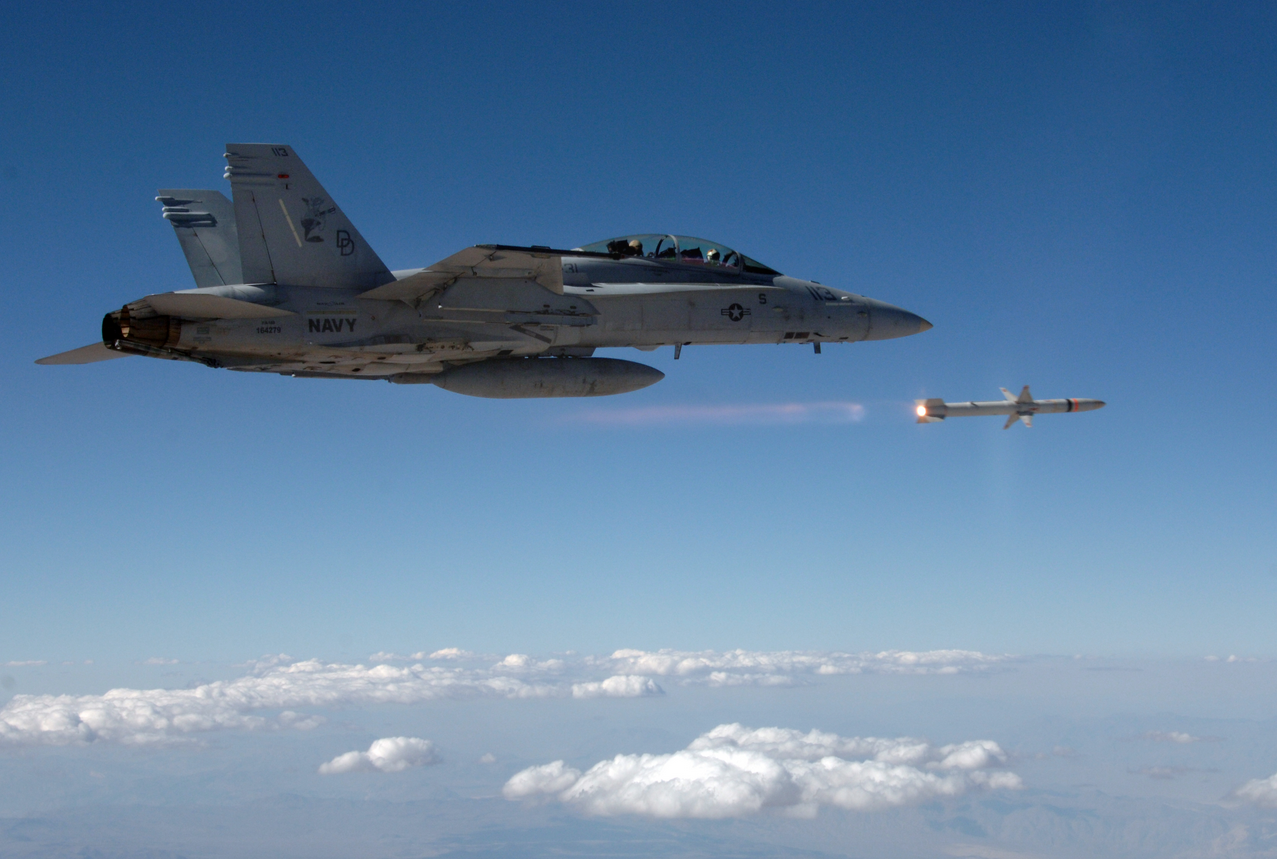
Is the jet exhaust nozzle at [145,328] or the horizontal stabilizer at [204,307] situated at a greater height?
the horizontal stabilizer at [204,307]

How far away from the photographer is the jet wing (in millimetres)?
18125

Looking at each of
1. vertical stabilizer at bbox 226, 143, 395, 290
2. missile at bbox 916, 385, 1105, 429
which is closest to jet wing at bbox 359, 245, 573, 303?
vertical stabilizer at bbox 226, 143, 395, 290

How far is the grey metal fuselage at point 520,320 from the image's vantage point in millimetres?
18312

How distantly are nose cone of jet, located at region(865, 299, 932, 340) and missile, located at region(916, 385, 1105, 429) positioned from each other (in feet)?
45.6

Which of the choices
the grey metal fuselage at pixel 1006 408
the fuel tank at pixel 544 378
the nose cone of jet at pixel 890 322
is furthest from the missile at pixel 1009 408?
the fuel tank at pixel 544 378

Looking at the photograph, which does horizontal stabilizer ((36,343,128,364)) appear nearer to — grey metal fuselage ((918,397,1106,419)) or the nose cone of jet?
the nose cone of jet

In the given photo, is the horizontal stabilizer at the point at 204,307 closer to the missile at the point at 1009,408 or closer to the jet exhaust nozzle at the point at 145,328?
the jet exhaust nozzle at the point at 145,328

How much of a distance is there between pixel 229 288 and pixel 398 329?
3.45 metres

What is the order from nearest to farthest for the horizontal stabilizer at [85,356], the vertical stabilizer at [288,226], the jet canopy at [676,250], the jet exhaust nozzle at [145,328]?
the jet exhaust nozzle at [145,328] → the vertical stabilizer at [288,226] → the horizontal stabilizer at [85,356] → the jet canopy at [676,250]

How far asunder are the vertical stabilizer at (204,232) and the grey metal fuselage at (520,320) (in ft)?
17.4

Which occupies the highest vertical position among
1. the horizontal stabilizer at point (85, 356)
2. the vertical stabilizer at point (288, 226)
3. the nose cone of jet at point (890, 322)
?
the vertical stabilizer at point (288, 226)

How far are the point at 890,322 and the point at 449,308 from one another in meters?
11.9

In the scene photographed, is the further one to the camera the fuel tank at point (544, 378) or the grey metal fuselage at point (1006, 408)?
the grey metal fuselage at point (1006, 408)

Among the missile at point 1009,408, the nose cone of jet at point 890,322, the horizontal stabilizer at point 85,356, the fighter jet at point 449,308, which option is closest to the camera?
the fighter jet at point 449,308
